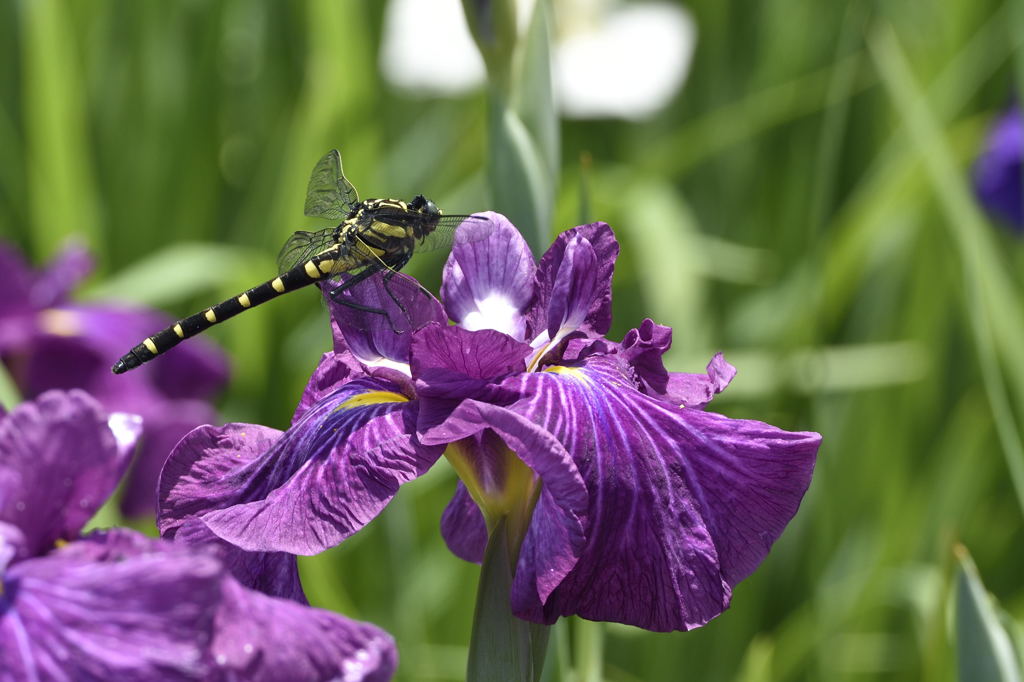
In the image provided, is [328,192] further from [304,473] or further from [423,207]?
[304,473]

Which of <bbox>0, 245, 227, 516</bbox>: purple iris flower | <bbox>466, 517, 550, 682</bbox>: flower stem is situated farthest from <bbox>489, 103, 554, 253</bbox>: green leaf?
<bbox>0, 245, 227, 516</bbox>: purple iris flower

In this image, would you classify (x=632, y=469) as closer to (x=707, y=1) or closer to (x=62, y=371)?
(x=62, y=371)

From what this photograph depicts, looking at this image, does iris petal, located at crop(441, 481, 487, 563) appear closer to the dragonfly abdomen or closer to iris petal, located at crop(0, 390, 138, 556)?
the dragonfly abdomen

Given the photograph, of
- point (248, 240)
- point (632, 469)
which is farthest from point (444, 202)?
point (632, 469)

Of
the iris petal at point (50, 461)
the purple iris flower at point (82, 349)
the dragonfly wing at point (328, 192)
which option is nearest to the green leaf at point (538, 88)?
the dragonfly wing at point (328, 192)

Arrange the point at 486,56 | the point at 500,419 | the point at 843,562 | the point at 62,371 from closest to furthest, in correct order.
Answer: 1. the point at 500,419
2. the point at 486,56
3. the point at 62,371
4. the point at 843,562

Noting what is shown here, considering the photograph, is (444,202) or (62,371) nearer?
(62,371)
